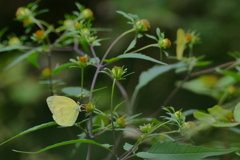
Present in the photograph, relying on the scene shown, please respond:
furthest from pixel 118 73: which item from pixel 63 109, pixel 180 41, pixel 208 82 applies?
pixel 208 82

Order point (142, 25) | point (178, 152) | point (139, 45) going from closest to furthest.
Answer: point (178, 152) → point (142, 25) → point (139, 45)

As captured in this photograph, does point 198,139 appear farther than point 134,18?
Yes

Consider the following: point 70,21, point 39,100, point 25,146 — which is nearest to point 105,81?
point 39,100

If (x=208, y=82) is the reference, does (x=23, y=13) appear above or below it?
above

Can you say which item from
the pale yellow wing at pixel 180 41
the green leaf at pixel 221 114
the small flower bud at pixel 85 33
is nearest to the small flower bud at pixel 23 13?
the small flower bud at pixel 85 33

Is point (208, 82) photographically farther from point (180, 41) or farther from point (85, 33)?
point (85, 33)

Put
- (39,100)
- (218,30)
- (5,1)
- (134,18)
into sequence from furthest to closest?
(5,1), (218,30), (39,100), (134,18)

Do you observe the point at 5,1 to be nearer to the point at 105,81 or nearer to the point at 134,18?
the point at 105,81

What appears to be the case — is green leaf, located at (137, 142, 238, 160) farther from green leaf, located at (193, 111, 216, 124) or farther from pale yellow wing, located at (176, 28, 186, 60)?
pale yellow wing, located at (176, 28, 186, 60)
